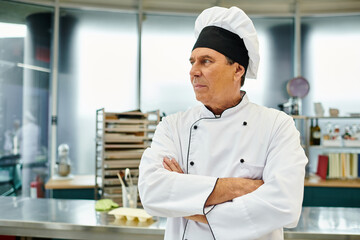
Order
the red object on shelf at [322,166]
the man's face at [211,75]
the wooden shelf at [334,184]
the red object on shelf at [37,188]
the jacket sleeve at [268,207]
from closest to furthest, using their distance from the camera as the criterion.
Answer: the jacket sleeve at [268,207] < the man's face at [211,75] < the wooden shelf at [334,184] < the red object on shelf at [37,188] < the red object on shelf at [322,166]

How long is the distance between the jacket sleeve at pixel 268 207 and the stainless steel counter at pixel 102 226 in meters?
0.64

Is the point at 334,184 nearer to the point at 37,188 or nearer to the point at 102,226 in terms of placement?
the point at 102,226

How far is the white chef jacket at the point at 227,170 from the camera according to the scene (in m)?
1.11

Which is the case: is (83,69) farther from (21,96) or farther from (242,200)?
(242,200)

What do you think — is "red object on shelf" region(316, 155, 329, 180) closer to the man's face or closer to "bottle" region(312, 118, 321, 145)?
→ "bottle" region(312, 118, 321, 145)

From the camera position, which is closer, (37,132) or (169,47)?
(37,132)

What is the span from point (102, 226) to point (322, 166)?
3.42 metres

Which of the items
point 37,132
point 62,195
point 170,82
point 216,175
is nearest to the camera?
point 216,175

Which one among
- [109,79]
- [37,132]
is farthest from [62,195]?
[109,79]

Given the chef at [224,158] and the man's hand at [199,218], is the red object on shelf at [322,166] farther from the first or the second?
the man's hand at [199,218]

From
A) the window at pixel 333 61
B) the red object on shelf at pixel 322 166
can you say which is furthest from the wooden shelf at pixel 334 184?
the window at pixel 333 61

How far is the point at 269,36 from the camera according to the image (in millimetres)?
5035

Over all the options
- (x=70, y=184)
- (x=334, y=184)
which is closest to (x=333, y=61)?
(x=334, y=184)

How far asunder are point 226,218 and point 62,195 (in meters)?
2.69
